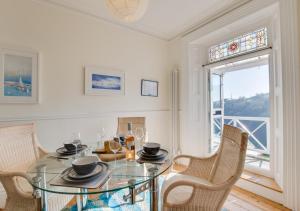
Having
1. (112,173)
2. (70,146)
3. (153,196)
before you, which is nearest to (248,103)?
(153,196)

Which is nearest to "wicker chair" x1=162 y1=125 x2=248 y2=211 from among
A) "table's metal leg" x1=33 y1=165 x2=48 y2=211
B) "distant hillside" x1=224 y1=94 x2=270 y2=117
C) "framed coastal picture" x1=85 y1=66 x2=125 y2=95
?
"table's metal leg" x1=33 y1=165 x2=48 y2=211

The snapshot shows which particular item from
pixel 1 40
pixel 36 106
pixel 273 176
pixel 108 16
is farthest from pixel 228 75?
pixel 1 40

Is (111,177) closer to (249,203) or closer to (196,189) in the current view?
(196,189)

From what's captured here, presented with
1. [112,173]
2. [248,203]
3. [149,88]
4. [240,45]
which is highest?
[240,45]

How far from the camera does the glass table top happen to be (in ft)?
3.20

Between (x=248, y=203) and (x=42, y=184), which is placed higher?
(x=42, y=184)

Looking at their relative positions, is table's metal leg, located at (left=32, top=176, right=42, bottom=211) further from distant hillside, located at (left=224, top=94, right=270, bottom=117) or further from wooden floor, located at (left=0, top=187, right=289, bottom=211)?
distant hillside, located at (left=224, top=94, right=270, bottom=117)

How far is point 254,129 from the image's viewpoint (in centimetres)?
312

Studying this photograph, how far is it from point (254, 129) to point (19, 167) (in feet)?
12.2

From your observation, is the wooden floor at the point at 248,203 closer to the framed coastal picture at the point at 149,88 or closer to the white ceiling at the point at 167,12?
the framed coastal picture at the point at 149,88

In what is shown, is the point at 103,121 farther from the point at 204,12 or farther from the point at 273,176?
the point at 273,176

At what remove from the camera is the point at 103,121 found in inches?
111

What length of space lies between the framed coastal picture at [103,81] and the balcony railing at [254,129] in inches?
82.5

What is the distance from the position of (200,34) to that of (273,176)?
8.58ft
